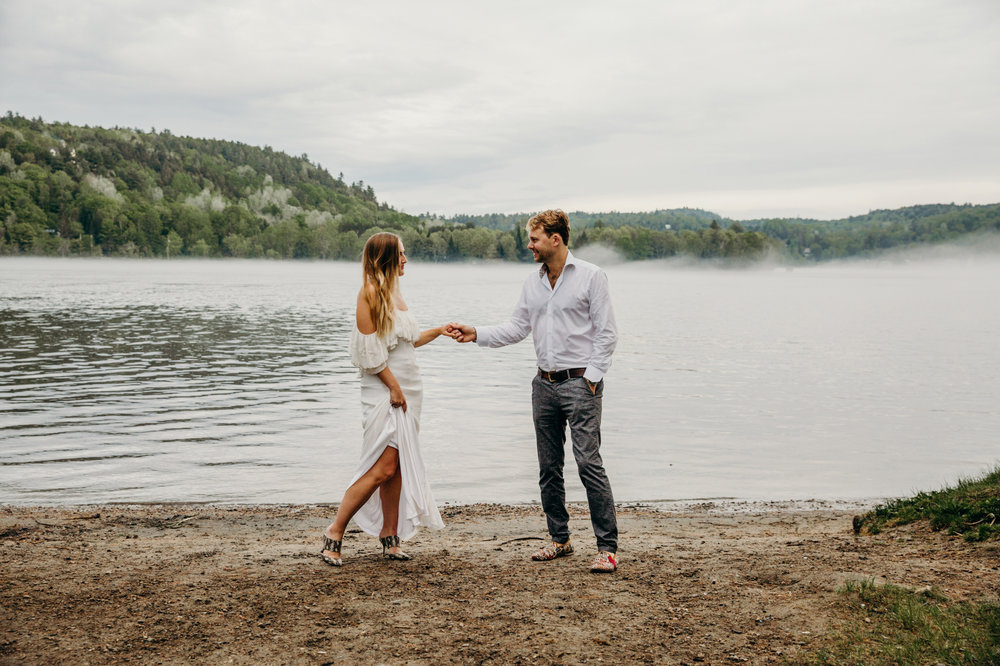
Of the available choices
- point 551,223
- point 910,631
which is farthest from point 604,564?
point 551,223

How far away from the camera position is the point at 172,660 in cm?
477

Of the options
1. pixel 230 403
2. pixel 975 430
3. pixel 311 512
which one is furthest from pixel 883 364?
pixel 311 512

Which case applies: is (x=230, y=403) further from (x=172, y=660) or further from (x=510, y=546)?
(x=172, y=660)

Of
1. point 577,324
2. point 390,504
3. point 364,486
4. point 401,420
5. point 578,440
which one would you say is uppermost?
point 577,324

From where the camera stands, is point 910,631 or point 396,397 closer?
point 910,631

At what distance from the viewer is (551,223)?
6656 mm

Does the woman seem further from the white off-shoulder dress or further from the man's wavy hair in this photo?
the man's wavy hair

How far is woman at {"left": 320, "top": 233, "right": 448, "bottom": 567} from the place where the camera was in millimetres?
6574

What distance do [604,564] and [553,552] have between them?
0.67 meters

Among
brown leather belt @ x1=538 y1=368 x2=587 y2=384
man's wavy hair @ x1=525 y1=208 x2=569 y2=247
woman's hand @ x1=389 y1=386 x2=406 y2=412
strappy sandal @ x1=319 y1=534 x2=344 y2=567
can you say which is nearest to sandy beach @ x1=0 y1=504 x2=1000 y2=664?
strappy sandal @ x1=319 y1=534 x2=344 y2=567

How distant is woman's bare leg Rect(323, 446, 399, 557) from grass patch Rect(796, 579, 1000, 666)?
135 inches

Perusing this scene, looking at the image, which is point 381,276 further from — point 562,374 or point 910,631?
point 910,631

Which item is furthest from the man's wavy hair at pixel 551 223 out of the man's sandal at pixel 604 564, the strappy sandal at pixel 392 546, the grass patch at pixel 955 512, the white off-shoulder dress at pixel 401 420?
the grass patch at pixel 955 512

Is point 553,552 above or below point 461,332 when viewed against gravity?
below
